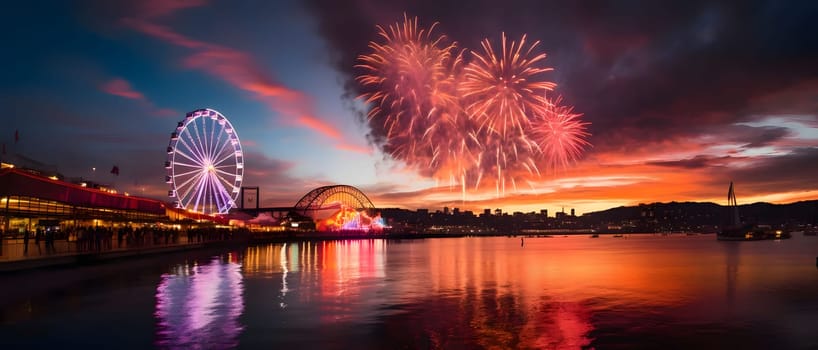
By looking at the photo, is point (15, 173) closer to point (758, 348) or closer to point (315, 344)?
point (315, 344)

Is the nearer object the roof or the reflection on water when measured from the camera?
the reflection on water

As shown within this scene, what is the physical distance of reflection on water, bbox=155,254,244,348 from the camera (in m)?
14.6

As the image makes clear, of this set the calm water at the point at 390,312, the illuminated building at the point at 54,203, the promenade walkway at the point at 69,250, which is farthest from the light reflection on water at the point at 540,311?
the illuminated building at the point at 54,203

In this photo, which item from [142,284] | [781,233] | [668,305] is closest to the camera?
[668,305]

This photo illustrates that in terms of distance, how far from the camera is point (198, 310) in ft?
63.5

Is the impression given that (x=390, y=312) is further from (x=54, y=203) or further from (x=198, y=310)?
(x=54, y=203)

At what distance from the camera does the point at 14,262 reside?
28.2 m

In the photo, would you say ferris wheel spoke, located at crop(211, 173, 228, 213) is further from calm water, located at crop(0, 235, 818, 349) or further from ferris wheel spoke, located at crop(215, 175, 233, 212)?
calm water, located at crop(0, 235, 818, 349)

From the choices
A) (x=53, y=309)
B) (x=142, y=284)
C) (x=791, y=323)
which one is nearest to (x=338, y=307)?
(x=53, y=309)

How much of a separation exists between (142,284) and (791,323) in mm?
25835

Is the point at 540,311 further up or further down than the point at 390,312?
further down

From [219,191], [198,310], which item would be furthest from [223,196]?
[198,310]

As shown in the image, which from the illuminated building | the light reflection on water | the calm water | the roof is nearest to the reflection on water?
the calm water

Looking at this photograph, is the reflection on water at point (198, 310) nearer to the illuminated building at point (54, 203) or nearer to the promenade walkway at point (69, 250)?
the promenade walkway at point (69, 250)
